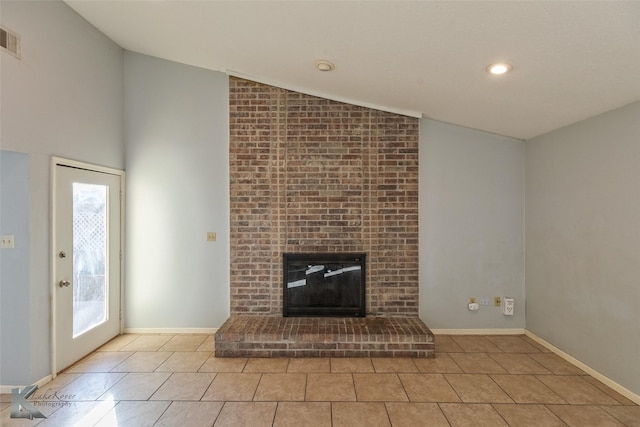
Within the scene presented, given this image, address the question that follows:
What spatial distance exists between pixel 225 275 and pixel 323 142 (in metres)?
1.96

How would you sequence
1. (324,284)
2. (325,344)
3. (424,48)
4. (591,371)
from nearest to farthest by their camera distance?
1. (424,48)
2. (591,371)
3. (325,344)
4. (324,284)

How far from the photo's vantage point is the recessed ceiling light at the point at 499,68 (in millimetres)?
2402

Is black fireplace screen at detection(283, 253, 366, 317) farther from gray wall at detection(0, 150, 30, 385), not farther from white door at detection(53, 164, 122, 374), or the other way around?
gray wall at detection(0, 150, 30, 385)

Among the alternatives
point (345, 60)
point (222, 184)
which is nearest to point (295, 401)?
point (222, 184)

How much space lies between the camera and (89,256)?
11.0 ft

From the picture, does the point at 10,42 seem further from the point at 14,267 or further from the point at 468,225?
the point at 468,225

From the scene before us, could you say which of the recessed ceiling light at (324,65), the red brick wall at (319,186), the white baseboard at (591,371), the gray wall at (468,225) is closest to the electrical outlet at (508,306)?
the gray wall at (468,225)

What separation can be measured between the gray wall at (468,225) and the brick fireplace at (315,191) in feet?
0.59

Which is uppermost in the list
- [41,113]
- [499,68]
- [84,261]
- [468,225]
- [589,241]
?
[499,68]

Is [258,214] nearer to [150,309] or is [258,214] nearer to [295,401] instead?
[150,309]

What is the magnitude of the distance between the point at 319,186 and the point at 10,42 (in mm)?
2867

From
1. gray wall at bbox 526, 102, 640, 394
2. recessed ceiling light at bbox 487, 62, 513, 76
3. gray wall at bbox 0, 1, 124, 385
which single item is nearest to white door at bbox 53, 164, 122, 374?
gray wall at bbox 0, 1, 124, 385

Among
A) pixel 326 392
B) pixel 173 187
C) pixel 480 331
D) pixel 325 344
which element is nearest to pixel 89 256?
pixel 173 187

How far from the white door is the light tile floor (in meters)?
0.26
